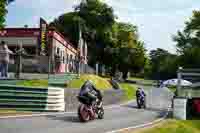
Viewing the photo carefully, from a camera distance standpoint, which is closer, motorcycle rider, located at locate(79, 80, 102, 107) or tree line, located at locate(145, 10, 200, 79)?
motorcycle rider, located at locate(79, 80, 102, 107)

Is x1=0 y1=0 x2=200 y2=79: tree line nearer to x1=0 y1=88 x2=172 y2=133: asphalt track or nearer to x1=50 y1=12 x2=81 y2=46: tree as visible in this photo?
x1=50 y1=12 x2=81 y2=46: tree

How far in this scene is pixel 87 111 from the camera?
57.5 ft

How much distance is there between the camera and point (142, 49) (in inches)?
3595

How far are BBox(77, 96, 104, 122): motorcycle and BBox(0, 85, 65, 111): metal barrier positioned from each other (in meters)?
2.13

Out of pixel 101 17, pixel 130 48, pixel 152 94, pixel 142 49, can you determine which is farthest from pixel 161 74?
pixel 152 94

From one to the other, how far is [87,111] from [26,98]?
2.98 meters

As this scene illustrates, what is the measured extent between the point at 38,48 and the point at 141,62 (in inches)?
1651

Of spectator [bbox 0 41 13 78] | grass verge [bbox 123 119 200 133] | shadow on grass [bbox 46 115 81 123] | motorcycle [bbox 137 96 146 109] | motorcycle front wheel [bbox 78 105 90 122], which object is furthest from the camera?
motorcycle [bbox 137 96 146 109]

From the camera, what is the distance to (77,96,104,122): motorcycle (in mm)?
17116

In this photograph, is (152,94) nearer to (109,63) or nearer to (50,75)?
(50,75)

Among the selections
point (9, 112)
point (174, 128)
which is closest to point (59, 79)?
point (9, 112)

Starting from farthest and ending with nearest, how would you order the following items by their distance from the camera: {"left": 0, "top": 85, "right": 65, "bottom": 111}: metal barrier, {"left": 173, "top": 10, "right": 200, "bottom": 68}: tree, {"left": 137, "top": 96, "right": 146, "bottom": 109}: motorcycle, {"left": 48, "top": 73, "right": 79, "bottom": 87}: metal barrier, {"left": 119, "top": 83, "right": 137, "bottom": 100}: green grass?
1. {"left": 173, "top": 10, "right": 200, "bottom": 68}: tree
2. {"left": 119, "top": 83, "right": 137, "bottom": 100}: green grass
3. {"left": 137, "top": 96, "right": 146, "bottom": 109}: motorcycle
4. {"left": 48, "top": 73, "right": 79, "bottom": 87}: metal barrier
5. {"left": 0, "top": 85, "right": 65, "bottom": 111}: metal barrier

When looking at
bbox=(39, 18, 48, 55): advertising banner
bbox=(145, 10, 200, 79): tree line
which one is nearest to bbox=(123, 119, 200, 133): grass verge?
bbox=(39, 18, 48, 55): advertising banner

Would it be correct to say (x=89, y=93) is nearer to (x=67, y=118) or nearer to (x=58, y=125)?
(x=67, y=118)
